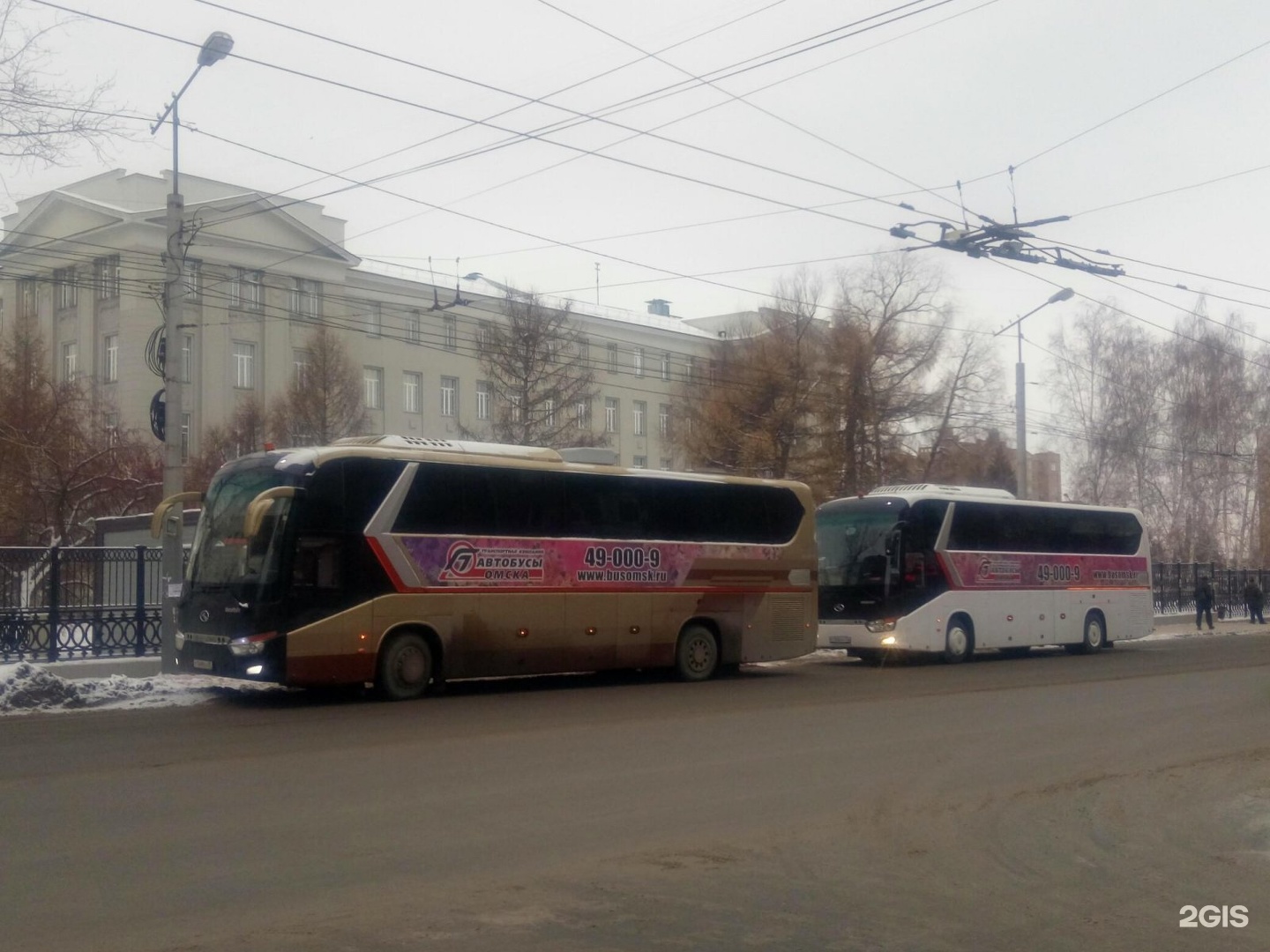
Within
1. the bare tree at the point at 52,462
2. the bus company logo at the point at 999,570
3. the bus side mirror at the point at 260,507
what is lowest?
the bus company logo at the point at 999,570

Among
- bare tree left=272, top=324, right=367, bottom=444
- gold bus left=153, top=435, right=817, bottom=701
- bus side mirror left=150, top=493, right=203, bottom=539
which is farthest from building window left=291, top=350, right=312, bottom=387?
gold bus left=153, top=435, right=817, bottom=701

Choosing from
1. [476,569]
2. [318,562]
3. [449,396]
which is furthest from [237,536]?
[449,396]

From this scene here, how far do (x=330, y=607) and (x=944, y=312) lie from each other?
30.1 m

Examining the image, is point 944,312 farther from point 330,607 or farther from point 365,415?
point 330,607

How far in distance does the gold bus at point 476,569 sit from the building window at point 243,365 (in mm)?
37856

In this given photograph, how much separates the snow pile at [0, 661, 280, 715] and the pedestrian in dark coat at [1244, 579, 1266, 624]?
38343 millimetres

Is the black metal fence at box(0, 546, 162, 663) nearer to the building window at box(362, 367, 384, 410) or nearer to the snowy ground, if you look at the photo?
the snowy ground

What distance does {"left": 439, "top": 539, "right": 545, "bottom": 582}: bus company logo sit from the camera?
702 inches

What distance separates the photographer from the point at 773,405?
1674 inches

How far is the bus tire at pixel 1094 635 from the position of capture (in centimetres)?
3033

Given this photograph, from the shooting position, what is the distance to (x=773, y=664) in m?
25.9

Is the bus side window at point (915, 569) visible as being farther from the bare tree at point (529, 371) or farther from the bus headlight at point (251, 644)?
the bare tree at point (529, 371)

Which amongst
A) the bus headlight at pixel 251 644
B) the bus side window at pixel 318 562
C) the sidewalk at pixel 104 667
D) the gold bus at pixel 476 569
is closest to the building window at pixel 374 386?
the sidewalk at pixel 104 667

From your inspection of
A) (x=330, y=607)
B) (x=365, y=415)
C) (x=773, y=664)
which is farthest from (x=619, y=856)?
(x=365, y=415)
